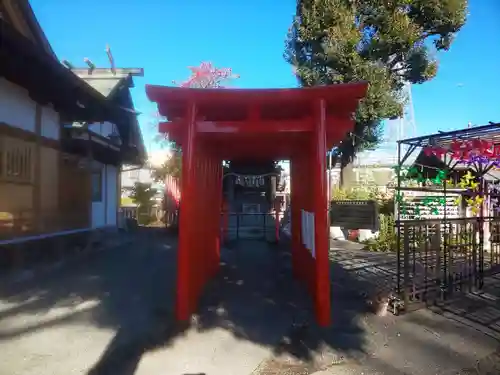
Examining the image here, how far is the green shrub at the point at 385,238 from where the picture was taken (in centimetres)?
1159

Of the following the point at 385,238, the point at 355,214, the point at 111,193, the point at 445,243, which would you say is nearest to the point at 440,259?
the point at 445,243

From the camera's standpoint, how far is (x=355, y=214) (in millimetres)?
12844

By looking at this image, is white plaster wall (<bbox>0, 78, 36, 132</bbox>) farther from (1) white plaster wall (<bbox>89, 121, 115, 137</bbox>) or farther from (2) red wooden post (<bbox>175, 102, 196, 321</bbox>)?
(2) red wooden post (<bbox>175, 102, 196, 321</bbox>)

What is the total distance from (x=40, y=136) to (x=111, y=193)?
19.4 feet

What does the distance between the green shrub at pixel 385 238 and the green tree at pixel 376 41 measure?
3.51 metres

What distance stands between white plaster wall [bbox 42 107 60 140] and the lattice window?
819 millimetres

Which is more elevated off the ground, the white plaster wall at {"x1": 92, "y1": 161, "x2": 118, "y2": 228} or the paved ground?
the white plaster wall at {"x1": 92, "y1": 161, "x2": 118, "y2": 228}

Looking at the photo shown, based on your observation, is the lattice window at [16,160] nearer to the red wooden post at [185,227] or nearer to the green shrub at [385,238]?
the red wooden post at [185,227]

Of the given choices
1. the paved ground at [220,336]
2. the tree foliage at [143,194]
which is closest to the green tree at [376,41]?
the paved ground at [220,336]

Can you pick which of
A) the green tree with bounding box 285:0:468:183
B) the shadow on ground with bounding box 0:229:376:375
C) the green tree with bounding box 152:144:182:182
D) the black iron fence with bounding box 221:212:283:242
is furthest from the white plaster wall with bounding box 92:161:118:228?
the green tree with bounding box 285:0:468:183

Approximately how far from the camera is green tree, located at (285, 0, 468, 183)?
12.3 m

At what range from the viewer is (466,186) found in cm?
1160

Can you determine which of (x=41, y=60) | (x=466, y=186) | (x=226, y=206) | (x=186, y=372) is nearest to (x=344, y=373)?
(x=186, y=372)

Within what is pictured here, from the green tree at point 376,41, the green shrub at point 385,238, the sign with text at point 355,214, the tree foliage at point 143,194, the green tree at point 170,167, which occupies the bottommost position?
the green shrub at point 385,238
